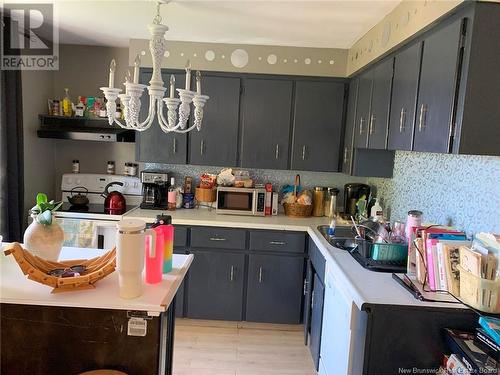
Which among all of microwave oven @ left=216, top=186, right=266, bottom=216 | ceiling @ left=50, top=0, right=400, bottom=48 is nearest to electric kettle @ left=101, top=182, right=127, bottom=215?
microwave oven @ left=216, top=186, right=266, bottom=216

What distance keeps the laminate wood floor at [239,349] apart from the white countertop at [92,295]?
4.31 feet

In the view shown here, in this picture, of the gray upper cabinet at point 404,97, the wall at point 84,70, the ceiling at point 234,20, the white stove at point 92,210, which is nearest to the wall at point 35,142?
the wall at point 84,70

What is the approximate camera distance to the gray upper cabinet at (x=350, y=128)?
3.29 metres

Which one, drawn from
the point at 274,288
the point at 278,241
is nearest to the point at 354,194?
the point at 278,241

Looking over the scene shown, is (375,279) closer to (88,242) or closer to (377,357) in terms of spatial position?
(377,357)

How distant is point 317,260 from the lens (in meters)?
2.89

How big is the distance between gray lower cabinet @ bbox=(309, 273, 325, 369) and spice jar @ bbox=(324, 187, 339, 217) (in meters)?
0.88

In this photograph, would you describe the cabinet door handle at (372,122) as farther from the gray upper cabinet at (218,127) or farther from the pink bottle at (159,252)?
the pink bottle at (159,252)

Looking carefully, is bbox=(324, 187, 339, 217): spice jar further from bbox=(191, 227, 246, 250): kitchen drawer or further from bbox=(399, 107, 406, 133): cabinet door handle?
bbox=(399, 107, 406, 133): cabinet door handle

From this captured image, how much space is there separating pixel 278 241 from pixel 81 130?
1979 mm

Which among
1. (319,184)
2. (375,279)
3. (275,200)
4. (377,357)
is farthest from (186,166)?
(377,357)

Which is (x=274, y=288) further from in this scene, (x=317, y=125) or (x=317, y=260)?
(x=317, y=125)

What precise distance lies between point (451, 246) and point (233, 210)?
209 centimetres

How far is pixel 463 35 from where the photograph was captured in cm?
159
